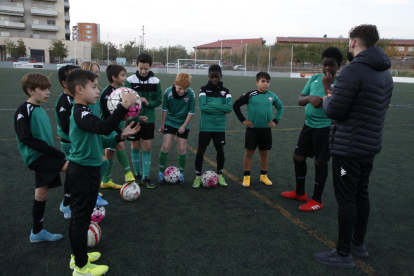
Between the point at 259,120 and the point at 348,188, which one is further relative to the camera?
the point at 259,120

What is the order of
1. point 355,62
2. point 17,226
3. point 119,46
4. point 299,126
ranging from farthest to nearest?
1. point 119,46
2. point 299,126
3. point 17,226
4. point 355,62

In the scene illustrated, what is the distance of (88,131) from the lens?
2672 mm

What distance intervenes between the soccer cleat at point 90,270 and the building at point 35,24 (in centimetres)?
6904

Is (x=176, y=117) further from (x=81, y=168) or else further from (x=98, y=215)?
(x=81, y=168)

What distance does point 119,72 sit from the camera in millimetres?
4582

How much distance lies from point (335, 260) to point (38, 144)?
10.2 ft

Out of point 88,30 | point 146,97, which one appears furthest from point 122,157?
point 88,30

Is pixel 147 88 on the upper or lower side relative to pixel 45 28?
lower

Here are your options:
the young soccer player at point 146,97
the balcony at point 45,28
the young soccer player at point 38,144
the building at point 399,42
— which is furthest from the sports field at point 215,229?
the building at point 399,42

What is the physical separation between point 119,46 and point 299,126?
57.1 meters

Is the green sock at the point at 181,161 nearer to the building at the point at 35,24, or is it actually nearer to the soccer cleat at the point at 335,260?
the soccer cleat at the point at 335,260

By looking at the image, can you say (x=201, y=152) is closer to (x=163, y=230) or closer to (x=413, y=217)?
(x=163, y=230)

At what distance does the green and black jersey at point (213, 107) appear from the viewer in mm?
5148

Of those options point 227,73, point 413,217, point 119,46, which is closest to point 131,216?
point 413,217
